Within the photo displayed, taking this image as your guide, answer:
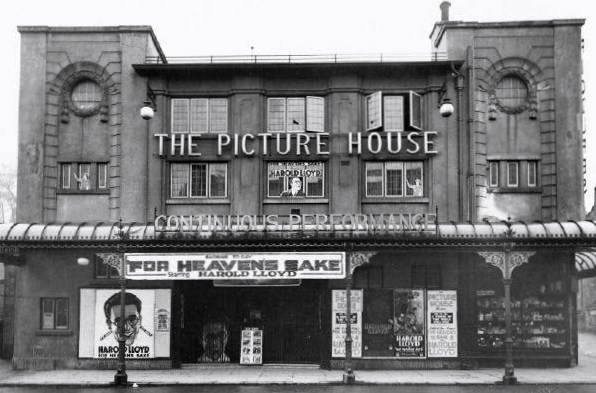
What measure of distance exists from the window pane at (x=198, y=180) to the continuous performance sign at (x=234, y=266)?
4.42 metres

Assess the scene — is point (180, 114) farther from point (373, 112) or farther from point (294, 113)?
point (373, 112)

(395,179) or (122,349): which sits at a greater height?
(395,179)

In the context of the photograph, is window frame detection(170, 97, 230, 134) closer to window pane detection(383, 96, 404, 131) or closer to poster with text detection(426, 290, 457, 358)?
window pane detection(383, 96, 404, 131)

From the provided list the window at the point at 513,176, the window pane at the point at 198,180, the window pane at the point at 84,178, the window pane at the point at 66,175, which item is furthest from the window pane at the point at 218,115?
the window at the point at 513,176

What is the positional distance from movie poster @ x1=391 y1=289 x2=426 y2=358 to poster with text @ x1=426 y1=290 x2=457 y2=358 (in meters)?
0.27

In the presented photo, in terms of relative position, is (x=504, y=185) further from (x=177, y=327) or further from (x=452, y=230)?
(x=177, y=327)

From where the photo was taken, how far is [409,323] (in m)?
23.6

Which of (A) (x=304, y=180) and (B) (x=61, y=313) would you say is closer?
(B) (x=61, y=313)

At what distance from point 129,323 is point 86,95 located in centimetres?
916

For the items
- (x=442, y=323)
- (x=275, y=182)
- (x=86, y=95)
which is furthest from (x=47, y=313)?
(x=442, y=323)

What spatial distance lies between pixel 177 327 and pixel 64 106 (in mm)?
9759

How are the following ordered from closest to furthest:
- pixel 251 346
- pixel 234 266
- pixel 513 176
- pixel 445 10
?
1. pixel 234 266
2. pixel 251 346
3. pixel 513 176
4. pixel 445 10

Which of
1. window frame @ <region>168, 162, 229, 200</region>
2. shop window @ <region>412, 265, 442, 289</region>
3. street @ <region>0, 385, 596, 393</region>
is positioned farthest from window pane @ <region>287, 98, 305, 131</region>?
street @ <region>0, 385, 596, 393</region>

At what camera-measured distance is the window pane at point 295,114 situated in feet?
83.4
